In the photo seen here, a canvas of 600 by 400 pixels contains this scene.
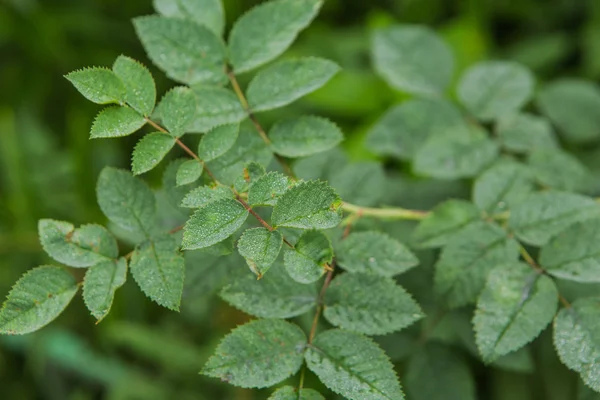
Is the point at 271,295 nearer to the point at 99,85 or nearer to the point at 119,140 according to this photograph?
the point at 99,85

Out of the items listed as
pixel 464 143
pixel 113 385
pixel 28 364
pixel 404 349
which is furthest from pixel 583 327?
pixel 28 364

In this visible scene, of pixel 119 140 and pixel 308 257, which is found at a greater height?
pixel 308 257

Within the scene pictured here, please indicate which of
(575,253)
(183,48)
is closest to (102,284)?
(183,48)

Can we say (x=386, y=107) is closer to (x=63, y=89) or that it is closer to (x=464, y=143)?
(x=464, y=143)

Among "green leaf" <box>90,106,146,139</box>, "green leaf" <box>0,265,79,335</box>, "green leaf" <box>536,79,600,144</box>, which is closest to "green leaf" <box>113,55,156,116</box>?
"green leaf" <box>90,106,146,139</box>

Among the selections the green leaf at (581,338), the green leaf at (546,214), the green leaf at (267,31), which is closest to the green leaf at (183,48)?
the green leaf at (267,31)

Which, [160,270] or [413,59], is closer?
[160,270]

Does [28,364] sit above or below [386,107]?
below
